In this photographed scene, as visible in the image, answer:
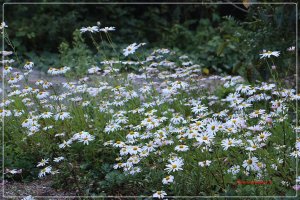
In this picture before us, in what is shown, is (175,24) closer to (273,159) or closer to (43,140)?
(43,140)

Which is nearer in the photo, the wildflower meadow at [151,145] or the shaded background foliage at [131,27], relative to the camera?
the wildflower meadow at [151,145]

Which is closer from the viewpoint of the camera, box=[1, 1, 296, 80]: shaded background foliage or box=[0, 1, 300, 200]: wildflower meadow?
box=[0, 1, 300, 200]: wildflower meadow

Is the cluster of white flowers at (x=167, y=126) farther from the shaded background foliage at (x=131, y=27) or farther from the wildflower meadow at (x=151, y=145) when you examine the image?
the shaded background foliage at (x=131, y=27)

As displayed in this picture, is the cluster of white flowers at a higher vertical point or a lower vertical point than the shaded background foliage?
lower

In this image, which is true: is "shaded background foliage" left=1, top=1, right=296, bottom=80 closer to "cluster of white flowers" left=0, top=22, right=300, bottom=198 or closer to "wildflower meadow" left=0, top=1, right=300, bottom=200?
"cluster of white flowers" left=0, top=22, right=300, bottom=198

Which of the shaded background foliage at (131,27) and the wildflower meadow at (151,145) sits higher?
the shaded background foliage at (131,27)

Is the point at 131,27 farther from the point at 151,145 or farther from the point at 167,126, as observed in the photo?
the point at 151,145

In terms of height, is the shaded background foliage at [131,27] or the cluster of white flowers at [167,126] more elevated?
the shaded background foliage at [131,27]

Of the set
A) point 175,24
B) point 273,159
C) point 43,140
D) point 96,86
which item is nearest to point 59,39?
point 175,24

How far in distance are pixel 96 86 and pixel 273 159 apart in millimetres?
1753

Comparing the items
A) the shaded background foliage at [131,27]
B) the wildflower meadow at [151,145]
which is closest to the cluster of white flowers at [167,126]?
the wildflower meadow at [151,145]

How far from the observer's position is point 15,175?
3.51 m

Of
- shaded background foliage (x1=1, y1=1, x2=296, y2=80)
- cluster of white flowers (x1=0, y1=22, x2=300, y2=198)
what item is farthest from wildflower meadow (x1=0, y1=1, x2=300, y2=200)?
shaded background foliage (x1=1, y1=1, x2=296, y2=80)

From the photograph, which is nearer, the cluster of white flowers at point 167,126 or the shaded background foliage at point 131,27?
the cluster of white flowers at point 167,126
